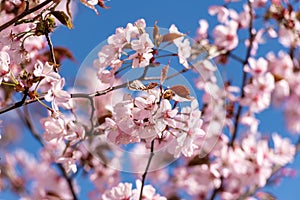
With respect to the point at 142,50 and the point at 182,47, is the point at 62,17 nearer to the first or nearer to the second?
the point at 142,50

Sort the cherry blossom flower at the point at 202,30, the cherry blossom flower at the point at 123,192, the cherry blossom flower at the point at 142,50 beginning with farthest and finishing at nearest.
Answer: the cherry blossom flower at the point at 202,30 → the cherry blossom flower at the point at 123,192 → the cherry blossom flower at the point at 142,50

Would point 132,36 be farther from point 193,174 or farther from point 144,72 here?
point 193,174

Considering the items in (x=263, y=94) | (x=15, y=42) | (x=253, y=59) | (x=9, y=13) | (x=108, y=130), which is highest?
(x=253, y=59)

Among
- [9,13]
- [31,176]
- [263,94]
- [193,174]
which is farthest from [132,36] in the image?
[31,176]

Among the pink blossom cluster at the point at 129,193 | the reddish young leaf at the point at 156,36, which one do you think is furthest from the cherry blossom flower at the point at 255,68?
the reddish young leaf at the point at 156,36

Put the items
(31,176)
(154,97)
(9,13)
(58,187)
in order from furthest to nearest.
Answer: (31,176) → (58,187) → (9,13) → (154,97)

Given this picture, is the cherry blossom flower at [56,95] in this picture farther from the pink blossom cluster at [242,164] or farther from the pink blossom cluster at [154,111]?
the pink blossom cluster at [242,164]

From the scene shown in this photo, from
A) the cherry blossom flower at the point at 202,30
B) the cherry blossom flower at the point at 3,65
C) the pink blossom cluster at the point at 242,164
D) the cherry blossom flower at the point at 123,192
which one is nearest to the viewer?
the cherry blossom flower at the point at 3,65

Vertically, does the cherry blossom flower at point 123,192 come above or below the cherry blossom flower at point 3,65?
below

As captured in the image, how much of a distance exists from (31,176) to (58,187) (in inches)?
26.3

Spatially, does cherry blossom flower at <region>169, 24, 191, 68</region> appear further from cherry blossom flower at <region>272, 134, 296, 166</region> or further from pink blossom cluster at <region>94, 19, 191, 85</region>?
cherry blossom flower at <region>272, 134, 296, 166</region>

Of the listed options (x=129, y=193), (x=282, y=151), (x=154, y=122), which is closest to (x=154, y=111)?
(x=154, y=122)

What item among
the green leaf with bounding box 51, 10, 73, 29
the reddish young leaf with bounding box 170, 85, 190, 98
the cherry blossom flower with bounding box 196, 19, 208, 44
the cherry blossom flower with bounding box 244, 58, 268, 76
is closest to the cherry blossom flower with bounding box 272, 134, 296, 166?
the cherry blossom flower with bounding box 244, 58, 268, 76

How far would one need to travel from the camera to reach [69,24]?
1.20m
